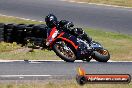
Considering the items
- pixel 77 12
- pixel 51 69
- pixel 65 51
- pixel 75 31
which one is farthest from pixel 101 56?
pixel 77 12

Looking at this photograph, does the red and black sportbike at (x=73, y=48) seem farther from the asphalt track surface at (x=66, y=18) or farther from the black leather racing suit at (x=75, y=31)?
the asphalt track surface at (x=66, y=18)

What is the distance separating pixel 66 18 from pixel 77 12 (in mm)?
1880

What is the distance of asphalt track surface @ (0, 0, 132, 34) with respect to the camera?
26.5 m

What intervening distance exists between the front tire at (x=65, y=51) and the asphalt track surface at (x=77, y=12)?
31.4ft

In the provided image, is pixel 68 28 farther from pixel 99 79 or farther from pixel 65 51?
pixel 99 79

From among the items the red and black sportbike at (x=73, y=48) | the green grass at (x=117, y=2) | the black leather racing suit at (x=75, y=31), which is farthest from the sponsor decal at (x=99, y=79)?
the green grass at (x=117, y=2)

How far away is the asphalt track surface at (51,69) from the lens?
13032mm

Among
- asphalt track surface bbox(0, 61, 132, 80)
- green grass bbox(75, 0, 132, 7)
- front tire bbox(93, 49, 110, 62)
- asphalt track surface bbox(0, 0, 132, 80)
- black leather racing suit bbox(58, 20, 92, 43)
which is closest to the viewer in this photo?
asphalt track surface bbox(0, 61, 132, 80)

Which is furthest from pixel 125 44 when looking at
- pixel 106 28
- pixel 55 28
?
pixel 55 28

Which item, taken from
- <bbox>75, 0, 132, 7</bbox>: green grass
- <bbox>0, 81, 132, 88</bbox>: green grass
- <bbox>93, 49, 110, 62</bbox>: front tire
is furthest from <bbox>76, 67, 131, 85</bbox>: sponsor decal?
<bbox>75, 0, 132, 7</bbox>: green grass

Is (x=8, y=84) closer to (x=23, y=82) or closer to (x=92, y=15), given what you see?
(x=23, y=82)

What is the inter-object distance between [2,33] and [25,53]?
278 centimetres

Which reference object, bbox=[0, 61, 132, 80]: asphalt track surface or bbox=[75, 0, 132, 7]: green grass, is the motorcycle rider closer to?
bbox=[0, 61, 132, 80]: asphalt track surface

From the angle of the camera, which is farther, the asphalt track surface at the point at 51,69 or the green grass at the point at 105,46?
the green grass at the point at 105,46
